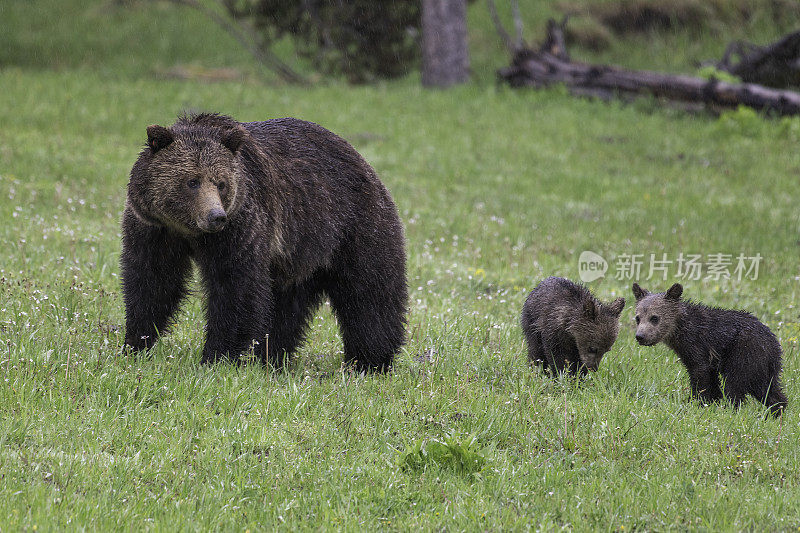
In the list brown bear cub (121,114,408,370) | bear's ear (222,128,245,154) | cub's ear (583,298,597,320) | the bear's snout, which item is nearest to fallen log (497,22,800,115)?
cub's ear (583,298,597,320)

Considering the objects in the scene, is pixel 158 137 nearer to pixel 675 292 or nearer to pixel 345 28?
pixel 675 292

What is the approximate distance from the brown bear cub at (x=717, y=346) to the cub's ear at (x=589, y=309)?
13.4 inches

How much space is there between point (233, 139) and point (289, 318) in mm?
1785

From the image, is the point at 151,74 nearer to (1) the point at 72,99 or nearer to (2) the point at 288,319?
(1) the point at 72,99

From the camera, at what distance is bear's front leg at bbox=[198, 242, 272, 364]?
5.72 m

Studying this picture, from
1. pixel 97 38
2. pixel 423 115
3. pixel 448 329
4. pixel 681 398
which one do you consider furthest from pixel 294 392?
pixel 97 38

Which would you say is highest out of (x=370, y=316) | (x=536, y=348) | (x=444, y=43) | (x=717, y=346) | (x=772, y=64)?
(x=772, y=64)

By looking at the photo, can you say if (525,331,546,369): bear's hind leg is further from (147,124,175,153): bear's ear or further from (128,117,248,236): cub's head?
(147,124,175,153): bear's ear

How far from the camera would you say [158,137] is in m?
5.37

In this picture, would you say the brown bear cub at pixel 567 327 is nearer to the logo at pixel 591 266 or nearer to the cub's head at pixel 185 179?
the cub's head at pixel 185 179

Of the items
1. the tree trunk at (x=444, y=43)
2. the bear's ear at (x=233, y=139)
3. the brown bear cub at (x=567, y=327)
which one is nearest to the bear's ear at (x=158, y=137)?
the bear's ear at (x=233, y=139)

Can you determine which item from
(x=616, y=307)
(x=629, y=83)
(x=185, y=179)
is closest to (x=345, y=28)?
(x=629, y=83)

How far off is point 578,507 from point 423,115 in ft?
50.1

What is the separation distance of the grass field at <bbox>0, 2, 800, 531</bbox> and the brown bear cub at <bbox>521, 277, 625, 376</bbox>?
234mm
